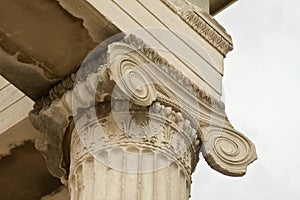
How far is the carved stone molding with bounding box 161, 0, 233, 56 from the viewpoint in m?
19.4

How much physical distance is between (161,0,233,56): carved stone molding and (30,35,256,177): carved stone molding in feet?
4.28

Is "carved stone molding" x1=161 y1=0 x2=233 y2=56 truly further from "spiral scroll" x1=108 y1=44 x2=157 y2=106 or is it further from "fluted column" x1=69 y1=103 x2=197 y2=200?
"fluted column" x1=69 y1=103 x2=197 y2=200

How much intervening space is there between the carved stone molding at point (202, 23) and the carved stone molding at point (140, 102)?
1305mm

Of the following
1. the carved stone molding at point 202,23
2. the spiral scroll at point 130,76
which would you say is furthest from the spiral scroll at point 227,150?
the carved stone molding at point 202,23

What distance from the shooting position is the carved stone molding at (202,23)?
19.4 m

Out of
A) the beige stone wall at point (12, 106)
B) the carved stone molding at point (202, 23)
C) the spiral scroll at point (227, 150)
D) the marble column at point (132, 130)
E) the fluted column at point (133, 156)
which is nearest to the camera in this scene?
the fluted column at point (133, 156)

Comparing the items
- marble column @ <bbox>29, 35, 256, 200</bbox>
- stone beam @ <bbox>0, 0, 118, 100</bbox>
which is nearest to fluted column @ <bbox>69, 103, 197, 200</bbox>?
marble column @ <bbox>29, 35, 256, 200</bbox>

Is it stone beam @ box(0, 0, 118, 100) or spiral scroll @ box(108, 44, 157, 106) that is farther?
stone beam @ box(0, 0, 118, 100)

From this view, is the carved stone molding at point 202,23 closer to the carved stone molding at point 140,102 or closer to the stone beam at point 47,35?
the carved stone molding at point 140,102

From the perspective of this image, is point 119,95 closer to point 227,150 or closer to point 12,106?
point 227,150

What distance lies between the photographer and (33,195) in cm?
2066

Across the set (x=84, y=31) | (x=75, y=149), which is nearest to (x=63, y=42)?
(x=84, y=31)

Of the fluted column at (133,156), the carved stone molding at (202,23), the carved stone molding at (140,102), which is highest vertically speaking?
the carved stone molding at (202,23)

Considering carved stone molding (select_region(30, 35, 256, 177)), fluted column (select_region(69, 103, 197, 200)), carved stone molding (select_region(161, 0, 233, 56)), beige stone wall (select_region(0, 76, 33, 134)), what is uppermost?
carved stone molding (select_region(161, 0, 233, 56))
